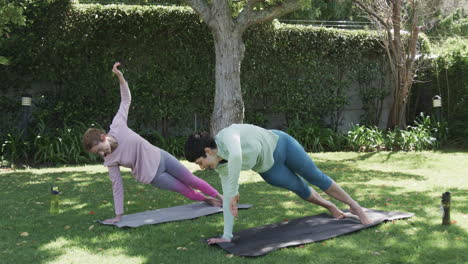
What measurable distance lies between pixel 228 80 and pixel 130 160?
12.9ft

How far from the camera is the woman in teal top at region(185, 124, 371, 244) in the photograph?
12.9 ft

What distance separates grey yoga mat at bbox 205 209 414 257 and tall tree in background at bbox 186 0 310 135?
398cm

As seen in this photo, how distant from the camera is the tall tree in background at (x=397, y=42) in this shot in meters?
11.9

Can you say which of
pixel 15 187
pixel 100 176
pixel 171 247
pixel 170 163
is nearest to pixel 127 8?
pixel 100 176

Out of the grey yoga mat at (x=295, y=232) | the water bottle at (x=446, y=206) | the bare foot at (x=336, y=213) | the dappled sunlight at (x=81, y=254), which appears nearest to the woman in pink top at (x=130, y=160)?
the dappled sunlight at (x=81, y=254)

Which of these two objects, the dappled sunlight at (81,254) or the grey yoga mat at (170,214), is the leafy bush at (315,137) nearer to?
the grey yoga mat at (170,214)

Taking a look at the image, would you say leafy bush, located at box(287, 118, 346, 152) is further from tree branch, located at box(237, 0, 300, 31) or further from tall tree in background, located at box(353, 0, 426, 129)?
tree branch, located at box(237, 0, 300, 31)

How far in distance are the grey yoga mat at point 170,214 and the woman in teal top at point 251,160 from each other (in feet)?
3.65

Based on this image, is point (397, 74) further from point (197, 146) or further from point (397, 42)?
point (197, 146)

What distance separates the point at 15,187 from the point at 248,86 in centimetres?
623

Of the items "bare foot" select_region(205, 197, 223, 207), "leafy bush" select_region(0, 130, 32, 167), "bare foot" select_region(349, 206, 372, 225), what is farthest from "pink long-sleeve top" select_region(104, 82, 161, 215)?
"leafy bush" select_region(0, 130, 32, 167)

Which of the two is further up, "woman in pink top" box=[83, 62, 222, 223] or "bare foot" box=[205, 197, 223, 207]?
"woman in pink top" box=[83, 62, 222, 223]

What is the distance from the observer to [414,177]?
26.6 ft

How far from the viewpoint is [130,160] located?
5.25 meters
